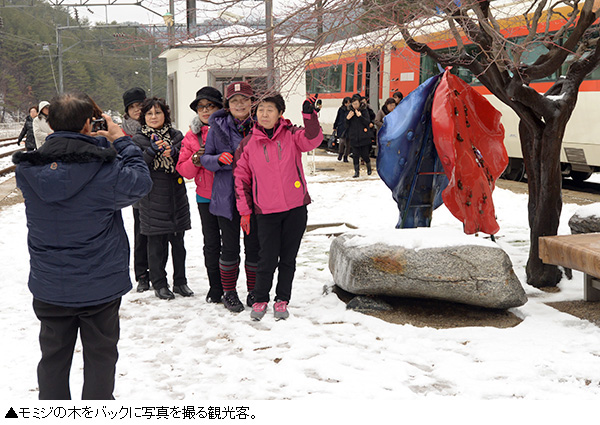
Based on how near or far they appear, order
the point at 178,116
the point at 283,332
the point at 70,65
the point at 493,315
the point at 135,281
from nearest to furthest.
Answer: the point at 283,332, the point at 493,315, the point at 135,281, the point at 178,116, the point at 70,65

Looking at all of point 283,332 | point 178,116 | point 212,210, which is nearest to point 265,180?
point 212,210

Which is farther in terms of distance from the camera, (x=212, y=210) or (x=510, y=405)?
(x=212, y=210)

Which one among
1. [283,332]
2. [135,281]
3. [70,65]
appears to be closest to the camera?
[283,332]

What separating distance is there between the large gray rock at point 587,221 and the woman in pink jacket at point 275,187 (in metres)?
2.73

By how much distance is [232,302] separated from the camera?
5488 millimetres

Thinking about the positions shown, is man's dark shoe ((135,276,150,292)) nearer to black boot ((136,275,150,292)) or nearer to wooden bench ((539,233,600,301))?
black boot ((136,275,150,292))

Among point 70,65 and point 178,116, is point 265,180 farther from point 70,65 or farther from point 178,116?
point 70,65

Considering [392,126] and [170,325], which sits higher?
[392,126]

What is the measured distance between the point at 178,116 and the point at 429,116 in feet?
37.8

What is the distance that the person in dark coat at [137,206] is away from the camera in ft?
19.9

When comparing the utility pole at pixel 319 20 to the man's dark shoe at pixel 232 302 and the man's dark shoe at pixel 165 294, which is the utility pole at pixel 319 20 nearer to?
the man's dark shoe at pixel 232 302

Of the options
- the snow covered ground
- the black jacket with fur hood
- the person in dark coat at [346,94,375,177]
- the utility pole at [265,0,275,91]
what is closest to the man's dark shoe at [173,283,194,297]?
the snow covered ground

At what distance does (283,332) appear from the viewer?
4.89 meters

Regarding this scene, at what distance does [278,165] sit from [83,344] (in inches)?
88.4
